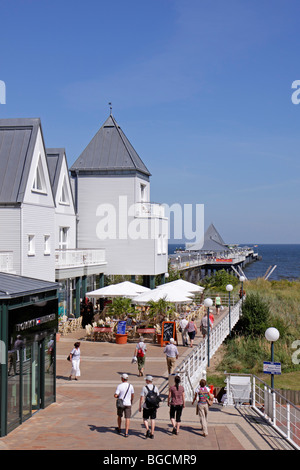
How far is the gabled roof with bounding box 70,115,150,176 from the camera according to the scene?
3925 centimetres

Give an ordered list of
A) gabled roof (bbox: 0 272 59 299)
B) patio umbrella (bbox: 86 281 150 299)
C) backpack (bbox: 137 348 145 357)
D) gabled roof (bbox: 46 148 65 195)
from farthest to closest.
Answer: gabled roof (bbox: 46 148 65 195), patio umbrella (bbox: 86 281 150 299), backpack (bbox: 137 348 145 357), gabled roof (bbox: 0 272 59 299)

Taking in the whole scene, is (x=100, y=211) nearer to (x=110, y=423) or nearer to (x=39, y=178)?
(x=39, y=178)

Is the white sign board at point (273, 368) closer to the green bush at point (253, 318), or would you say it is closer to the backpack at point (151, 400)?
the backpack at point (151, 400)

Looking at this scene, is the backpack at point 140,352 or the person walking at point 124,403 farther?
the backpack at point 140,352

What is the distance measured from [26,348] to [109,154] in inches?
1069

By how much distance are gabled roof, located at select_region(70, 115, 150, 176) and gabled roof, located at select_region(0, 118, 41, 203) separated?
34.3 ft

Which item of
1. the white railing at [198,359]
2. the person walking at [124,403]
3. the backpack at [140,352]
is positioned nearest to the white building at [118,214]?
the white railing at [198,359]

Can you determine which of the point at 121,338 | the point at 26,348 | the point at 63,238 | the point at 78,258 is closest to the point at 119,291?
the point at 121,338

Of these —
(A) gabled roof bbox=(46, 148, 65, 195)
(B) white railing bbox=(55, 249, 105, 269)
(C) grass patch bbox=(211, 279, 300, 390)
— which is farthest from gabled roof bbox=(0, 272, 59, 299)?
(A) gabled roof bbox=(46, 148, 65, 195)

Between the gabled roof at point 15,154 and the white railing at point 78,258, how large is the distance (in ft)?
17.9

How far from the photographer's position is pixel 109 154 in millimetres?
40094

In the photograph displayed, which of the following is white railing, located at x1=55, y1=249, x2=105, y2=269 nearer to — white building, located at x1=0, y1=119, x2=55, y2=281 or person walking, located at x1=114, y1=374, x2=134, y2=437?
white building, located at x1=0, y1=119, x2=55, y2=281

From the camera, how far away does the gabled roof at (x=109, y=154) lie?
39250 millimetres

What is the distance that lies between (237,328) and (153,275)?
21.6ft
